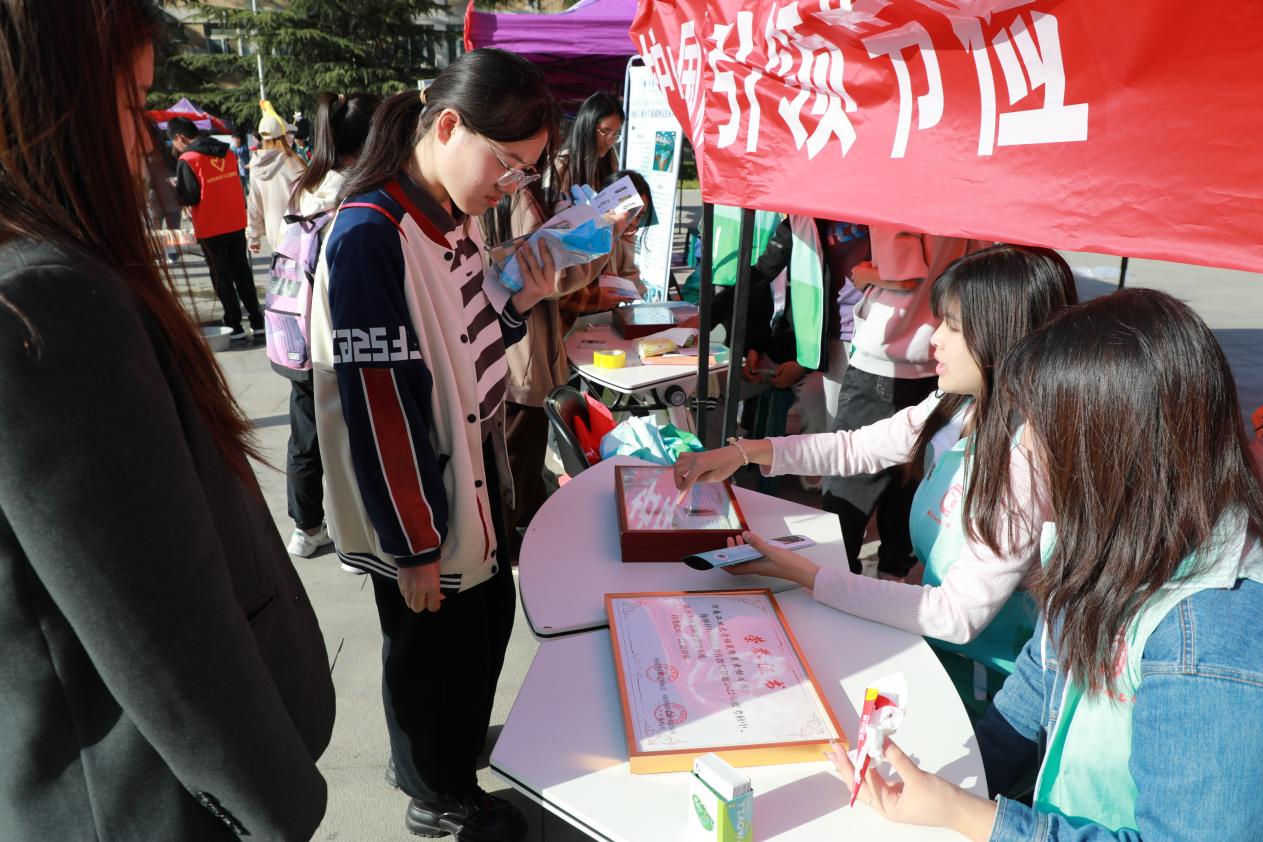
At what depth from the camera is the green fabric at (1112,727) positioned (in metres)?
0.96

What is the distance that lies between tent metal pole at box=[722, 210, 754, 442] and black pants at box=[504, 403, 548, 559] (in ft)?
2.99

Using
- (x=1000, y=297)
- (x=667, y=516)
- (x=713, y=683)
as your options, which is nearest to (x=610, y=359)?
(x=667, y=516)

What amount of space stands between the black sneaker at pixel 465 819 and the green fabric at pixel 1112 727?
1.30 m

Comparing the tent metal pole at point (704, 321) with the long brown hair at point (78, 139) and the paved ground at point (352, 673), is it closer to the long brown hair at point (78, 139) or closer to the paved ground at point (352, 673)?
the paved ground at point (352, 673)

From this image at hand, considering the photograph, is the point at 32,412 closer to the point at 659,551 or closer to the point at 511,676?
the point at 659,551

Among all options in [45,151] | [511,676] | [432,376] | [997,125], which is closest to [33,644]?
[45,151]

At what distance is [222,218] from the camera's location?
6363 millimetres

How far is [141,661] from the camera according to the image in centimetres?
76

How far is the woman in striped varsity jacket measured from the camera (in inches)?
59.1

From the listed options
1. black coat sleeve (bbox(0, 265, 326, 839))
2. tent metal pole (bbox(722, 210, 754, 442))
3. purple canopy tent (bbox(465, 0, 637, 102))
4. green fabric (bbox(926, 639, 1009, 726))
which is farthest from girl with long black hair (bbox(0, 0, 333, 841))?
purple canopy tent (bbox(465, 0, 637, 102))

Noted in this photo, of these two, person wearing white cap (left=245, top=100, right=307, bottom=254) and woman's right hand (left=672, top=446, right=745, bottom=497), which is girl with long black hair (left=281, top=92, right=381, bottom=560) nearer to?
woman's right hand (left=672, top=446, right=745, bottom=497)

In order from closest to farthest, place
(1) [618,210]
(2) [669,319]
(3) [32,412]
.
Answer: (3) [32,412] < (1) [618,210] < (2) [669,319]

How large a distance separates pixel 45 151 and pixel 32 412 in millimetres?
257

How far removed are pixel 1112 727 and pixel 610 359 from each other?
2589 millimetres
